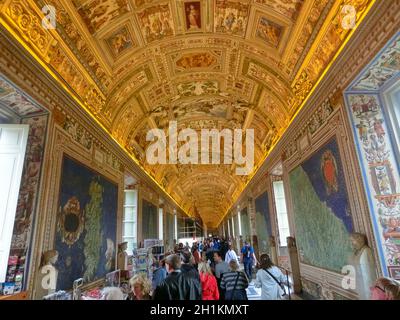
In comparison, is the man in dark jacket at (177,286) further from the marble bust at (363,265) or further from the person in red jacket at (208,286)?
the marble bust at (363,265)

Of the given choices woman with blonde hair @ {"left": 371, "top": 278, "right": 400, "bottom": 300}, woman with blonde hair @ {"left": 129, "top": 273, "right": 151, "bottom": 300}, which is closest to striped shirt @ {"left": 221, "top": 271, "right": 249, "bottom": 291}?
woman with blonde hair @ {"left": 129, "top": 273, "right": 151, "bottom": 300}

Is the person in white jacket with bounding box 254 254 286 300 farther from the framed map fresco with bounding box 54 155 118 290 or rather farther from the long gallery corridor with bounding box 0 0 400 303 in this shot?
the framed map fresco with bounding box 54 155 118 290

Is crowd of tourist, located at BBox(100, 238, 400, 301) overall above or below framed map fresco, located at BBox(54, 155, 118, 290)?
below

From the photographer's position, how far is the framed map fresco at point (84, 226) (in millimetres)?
6537

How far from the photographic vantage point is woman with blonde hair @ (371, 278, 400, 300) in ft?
11.2

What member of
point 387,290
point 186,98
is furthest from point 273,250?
point 387,290

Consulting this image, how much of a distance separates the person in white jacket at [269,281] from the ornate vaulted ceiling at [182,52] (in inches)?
212

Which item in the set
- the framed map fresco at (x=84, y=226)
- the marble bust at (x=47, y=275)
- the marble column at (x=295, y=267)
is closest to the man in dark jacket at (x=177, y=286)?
the marble bust at (x=47, y=275)

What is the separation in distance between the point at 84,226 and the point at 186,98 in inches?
322

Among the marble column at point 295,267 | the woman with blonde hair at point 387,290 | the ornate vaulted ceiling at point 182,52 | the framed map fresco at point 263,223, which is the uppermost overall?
the ornate vaulted ceiling at point 182,52

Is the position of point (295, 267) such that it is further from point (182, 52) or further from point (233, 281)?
point (182, 52)

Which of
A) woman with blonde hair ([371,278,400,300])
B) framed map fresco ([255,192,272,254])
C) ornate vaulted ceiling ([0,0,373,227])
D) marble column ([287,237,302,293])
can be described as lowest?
marble column ([287,237,302,293])

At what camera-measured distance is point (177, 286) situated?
4.23m

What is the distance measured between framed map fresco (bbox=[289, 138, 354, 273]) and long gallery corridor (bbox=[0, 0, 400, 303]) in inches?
2.2
